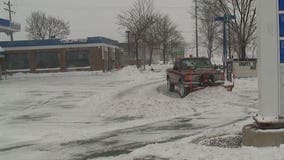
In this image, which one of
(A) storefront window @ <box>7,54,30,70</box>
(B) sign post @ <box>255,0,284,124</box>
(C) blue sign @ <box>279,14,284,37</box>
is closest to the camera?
(B) sign post @ <box>255,0,284,124</box>

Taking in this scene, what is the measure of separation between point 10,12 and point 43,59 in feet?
80.4

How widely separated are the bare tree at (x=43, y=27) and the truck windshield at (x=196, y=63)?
74.0m

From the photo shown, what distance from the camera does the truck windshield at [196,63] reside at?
24500mm

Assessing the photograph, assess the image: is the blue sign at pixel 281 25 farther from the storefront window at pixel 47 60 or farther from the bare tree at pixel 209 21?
the storefront window at pixel 47 60

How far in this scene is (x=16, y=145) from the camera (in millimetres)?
11539

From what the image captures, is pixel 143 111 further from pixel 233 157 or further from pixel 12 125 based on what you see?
pixel 233 157

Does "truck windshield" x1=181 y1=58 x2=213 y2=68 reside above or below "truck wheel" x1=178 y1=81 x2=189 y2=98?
above

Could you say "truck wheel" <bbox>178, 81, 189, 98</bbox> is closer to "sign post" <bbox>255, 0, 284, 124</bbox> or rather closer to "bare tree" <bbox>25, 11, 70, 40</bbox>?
"sign post" <bbox>255, 0, 284, 124</bbox>

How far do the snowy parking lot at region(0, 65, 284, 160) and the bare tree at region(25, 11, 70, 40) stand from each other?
74273 millimetres

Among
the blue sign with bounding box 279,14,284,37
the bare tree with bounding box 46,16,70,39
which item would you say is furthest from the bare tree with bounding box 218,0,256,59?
the bare tree with bounding box 46,16,70,39

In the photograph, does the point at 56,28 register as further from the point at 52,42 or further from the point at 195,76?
the point at 195,76

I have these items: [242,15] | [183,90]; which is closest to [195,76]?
[183,90]

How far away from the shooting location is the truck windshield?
2450 cm

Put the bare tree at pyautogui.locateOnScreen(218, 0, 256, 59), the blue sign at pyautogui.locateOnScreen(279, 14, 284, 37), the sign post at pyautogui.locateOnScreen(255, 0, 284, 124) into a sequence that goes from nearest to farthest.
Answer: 1. the sign post at pyautogui.locateOnScreen(255, 0, 284, 124)
2. the blue sign at pyautogui.locateOnScreen(279, 14, 284, 37)
3. the bare tree at pyautogui.locateOnScreen(218, 0, 256, 59)
